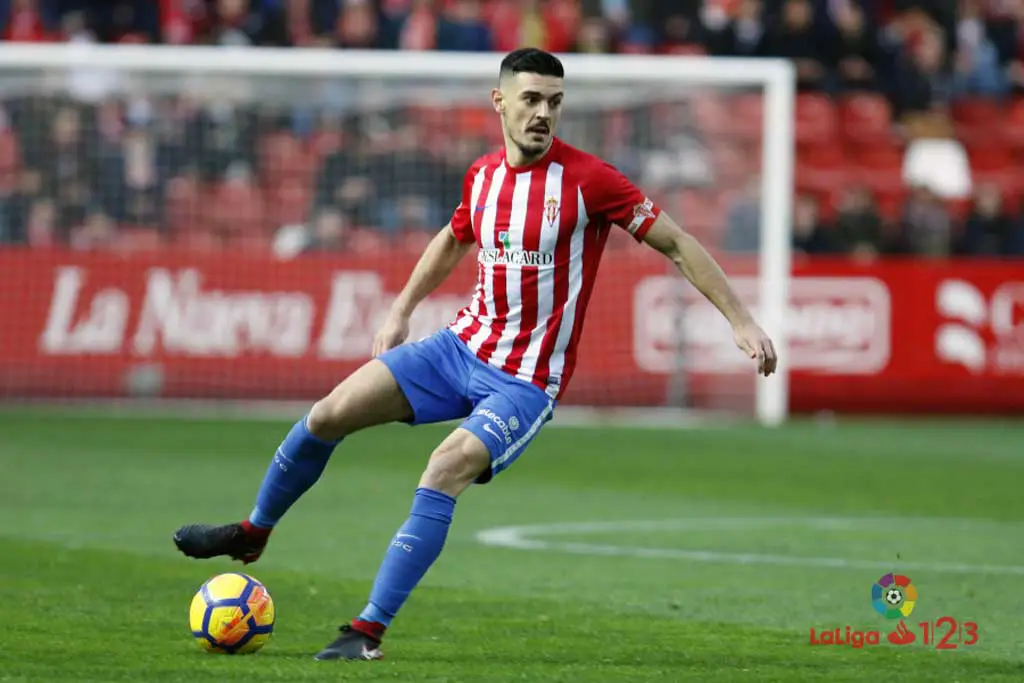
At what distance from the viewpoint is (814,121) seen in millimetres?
22266

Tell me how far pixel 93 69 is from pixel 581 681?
1439 cm

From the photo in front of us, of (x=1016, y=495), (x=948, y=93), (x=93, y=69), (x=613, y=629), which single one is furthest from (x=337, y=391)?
(x=948, y=93)

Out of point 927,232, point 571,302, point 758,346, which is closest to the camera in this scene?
point 758,346

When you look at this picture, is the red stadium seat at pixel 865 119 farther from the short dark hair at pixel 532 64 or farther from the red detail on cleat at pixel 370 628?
the red detail on cleat at pixel 370 628

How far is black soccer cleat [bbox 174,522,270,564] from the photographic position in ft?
24.3

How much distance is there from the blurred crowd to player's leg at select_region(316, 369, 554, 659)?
12.4m

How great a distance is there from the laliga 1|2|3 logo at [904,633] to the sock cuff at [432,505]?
A: 1.50 meters

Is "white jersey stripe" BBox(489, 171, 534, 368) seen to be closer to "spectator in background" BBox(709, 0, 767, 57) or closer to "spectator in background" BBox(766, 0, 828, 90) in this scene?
"spectator in background" BBox(709, 0, 767, 57)

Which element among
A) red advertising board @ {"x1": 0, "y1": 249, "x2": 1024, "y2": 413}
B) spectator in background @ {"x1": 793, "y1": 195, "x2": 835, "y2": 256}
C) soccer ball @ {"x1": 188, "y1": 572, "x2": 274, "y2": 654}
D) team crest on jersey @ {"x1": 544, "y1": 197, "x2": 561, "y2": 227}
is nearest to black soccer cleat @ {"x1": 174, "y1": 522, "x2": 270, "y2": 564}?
soccer ball @ {"x1": 188, "y1": 572, "x2": 274, "y2": 654}

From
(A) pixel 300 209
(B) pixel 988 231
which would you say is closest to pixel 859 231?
(B) pixel 988 231

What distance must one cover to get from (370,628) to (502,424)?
0.91 metres

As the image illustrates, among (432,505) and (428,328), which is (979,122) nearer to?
(428,328)

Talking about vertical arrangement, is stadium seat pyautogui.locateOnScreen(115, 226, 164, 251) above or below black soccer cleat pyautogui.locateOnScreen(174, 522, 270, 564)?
above

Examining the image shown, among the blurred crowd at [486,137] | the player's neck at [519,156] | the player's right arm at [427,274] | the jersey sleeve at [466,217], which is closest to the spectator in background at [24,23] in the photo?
the blurred crowd at [486,137]
